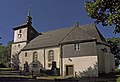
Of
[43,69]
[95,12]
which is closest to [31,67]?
[43,69]

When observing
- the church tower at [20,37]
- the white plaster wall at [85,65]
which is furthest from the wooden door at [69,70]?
the church tower at [20,37]

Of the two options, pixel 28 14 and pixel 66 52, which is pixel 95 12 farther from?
pixel 28 14

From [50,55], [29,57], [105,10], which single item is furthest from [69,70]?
[105,10]

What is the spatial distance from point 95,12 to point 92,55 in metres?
15.9

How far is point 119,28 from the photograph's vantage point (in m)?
17.1

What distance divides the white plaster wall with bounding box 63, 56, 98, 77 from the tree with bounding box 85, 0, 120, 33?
1541 cm

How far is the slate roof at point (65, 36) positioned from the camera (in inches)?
1436

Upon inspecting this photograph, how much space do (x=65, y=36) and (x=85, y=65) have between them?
7.73 meters

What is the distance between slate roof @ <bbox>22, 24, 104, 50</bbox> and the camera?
36469 millimetres

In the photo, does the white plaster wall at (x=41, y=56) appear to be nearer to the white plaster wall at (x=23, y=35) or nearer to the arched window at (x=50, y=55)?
the arched window at (x=50, y=55)

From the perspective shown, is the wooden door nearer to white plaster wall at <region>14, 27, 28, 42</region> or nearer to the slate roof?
the slate roof

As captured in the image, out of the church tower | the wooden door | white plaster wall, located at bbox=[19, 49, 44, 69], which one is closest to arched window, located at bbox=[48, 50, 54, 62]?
white plaster wall, located at bbox=[19, 49, 44, 69]

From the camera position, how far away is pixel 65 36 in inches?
1513

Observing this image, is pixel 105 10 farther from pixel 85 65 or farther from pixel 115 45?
pixel 115 45
